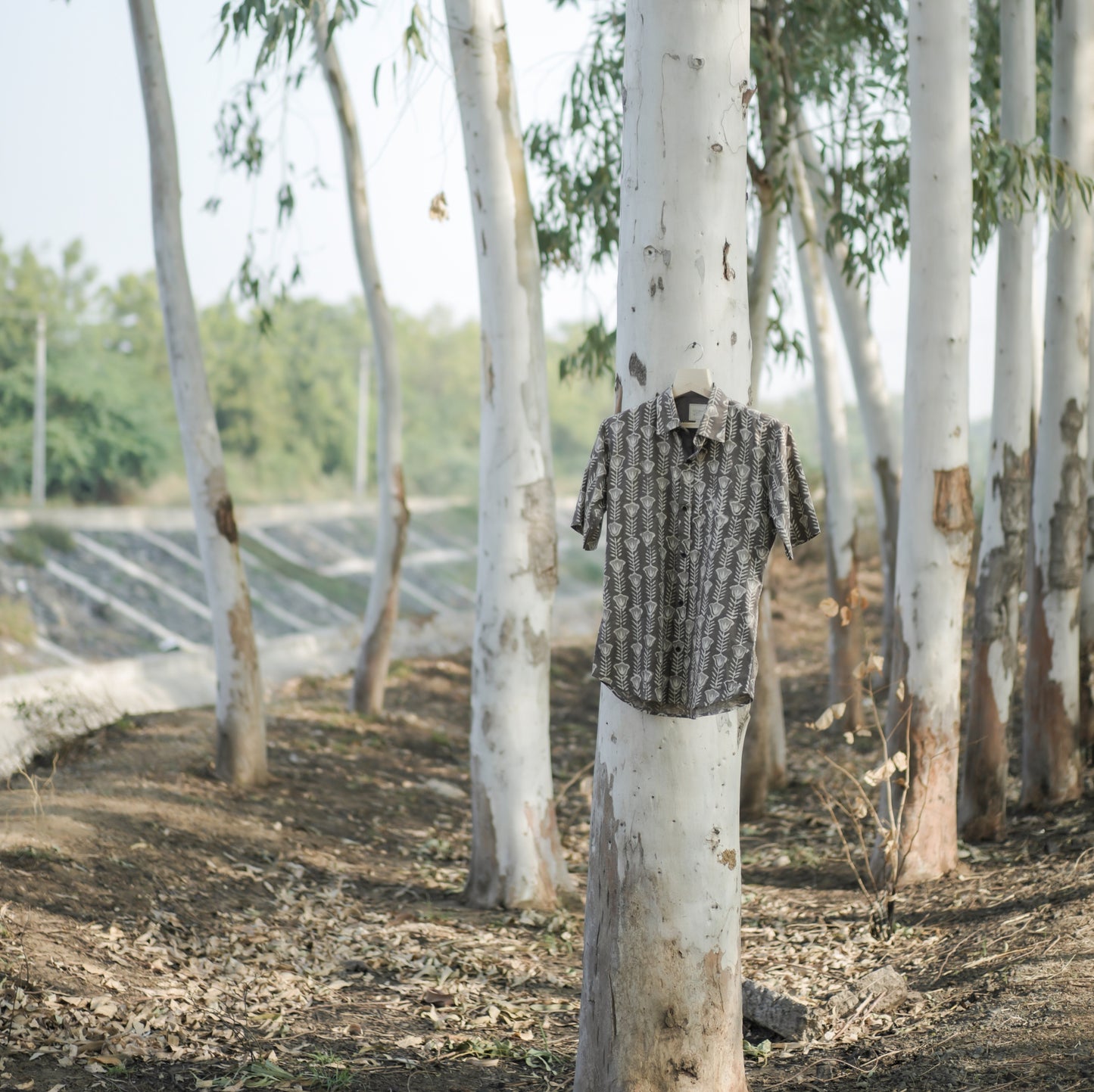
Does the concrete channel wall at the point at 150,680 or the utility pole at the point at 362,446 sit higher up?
the utility pole at the point at 362,446

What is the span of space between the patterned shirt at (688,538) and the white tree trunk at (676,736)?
122 millimetres

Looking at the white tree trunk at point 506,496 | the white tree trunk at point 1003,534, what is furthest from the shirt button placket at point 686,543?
the white tree trunk at point 1003,534

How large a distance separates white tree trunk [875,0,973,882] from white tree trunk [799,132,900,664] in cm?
396

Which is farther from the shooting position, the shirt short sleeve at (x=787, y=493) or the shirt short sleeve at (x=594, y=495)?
the shirt short sleeve at (x=594, y=495)

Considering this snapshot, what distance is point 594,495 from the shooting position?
120 inches

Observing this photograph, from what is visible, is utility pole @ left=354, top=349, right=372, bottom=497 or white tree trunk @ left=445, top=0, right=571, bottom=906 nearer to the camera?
white tree trunk @ left=445, top=0, right=571, bottom=906

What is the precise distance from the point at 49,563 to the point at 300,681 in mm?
3206

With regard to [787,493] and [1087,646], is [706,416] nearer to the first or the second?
[787,493]

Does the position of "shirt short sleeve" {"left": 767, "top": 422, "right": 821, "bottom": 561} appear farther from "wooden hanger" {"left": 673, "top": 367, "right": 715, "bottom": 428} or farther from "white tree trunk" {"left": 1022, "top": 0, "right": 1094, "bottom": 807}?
"white tree trunk" {"left": 1022, "top": 0, "right": 1094, "bottom": 807}

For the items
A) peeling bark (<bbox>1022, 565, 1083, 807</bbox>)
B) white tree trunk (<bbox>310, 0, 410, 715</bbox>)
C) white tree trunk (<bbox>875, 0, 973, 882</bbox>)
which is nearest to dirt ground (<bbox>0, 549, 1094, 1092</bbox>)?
peeling bark (<bbox>1022, 565, 1083, 807</bbox>)

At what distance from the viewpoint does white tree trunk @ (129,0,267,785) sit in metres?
6.56

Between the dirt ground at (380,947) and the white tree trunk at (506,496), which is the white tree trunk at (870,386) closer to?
the dirt ground at (380,947)

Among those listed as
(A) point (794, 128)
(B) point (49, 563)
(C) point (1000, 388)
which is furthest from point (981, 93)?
(B) point (49, 563)

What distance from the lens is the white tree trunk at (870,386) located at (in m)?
9.08
